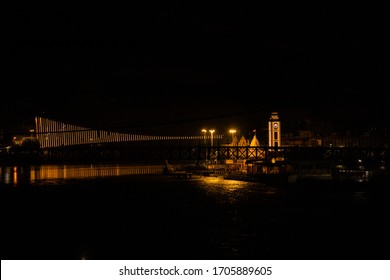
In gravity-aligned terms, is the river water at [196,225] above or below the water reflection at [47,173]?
below

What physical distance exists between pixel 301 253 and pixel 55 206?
9.87m

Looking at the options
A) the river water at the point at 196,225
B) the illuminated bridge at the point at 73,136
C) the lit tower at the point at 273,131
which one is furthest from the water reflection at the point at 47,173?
the lit tower at the point at 273,131

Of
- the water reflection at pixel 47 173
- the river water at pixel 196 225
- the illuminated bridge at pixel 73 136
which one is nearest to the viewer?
the river water at pixel 196 225

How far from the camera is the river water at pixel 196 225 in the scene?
1039 cm

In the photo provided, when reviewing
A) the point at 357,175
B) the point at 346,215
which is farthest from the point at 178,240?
the point at 357,175

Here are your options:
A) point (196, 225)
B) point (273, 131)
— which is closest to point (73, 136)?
point (273, 131)

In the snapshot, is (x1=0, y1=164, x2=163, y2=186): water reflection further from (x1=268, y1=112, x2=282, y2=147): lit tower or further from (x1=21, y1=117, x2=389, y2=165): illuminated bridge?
(x1=268, y1=112, x2=282, y2=147): lit tower

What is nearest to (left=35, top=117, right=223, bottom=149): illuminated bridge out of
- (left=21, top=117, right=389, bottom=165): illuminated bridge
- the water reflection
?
(left=21, top=117, right=389, bottom=165): illuminated bridge

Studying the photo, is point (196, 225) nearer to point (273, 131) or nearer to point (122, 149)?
point (122, 149)

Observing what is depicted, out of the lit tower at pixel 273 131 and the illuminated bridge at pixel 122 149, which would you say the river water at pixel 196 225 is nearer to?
the illuminated bridge at pixel 122 149

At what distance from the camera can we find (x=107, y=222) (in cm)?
1422

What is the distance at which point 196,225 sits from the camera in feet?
44.5

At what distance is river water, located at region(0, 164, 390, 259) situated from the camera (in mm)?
10391

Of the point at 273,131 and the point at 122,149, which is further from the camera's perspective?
the point at 273,131
